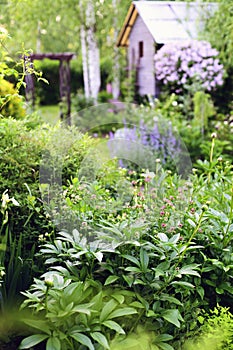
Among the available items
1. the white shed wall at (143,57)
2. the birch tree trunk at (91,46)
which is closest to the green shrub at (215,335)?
the white shed wall at (143,57)

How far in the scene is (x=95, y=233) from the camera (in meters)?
2.36

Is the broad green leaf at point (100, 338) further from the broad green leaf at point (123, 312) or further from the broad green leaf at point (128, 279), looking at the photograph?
the broad green leaf at point (128, 279)

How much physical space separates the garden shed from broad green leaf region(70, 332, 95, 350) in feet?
23.2

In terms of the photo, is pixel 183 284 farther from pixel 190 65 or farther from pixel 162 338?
pixel 190 65

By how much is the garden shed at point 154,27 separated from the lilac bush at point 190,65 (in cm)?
50

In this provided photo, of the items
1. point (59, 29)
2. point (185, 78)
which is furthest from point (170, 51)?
point (59, 29)

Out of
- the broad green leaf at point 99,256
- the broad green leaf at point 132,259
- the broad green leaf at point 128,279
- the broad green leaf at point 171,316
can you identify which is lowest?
the broad green leaf at point 171,316

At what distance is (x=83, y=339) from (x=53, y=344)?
0.11 meters

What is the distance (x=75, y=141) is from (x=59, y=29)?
43.0 ft

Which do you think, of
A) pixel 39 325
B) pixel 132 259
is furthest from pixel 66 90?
pixel 39 325

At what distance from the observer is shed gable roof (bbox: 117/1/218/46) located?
8291mm

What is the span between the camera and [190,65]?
7.98 m

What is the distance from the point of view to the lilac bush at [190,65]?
764 centimetres

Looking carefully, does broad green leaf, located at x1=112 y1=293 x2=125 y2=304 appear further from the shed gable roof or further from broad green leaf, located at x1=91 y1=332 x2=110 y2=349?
the shed gable roof
